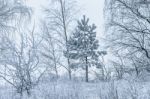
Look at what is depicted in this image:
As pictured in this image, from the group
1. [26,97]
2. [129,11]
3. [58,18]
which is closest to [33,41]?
[26,97]

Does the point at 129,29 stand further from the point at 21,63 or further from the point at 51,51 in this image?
the point at 51,51

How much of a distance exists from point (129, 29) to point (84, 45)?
14.8m

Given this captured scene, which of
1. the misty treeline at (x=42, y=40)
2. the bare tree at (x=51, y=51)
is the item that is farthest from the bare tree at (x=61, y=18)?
the misty treeline at (x=42, y=40)

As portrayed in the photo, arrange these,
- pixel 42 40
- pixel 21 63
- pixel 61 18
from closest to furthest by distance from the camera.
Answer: pixel 21 63 < pixel 42 40 < pixel 61 18

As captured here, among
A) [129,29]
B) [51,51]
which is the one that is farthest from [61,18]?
[129,29]

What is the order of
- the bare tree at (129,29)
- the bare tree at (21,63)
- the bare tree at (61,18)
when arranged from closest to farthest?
the bare tree at (21,63), the bare tree at (129,29), the bare tree at (61,18)

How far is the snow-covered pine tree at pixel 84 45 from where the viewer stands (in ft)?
87.7

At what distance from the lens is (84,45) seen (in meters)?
27.8

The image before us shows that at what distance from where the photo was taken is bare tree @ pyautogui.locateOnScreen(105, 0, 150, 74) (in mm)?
12500

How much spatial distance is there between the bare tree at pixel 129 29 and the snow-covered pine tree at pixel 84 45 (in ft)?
41.2

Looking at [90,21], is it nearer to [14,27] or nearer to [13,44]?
[14,27]

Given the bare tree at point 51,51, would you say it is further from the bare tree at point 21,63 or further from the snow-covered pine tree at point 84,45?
the bare tree at point 21,63

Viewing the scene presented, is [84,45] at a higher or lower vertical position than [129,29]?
lower

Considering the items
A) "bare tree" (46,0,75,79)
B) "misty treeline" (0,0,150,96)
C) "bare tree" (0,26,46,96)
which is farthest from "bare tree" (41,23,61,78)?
"bare tree" (0,26,46,96)
